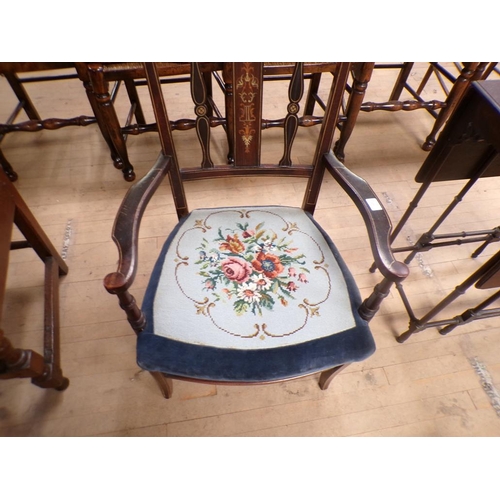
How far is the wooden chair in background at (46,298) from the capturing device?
0.92 metres

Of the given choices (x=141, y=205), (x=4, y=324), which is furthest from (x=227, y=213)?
(x=4, y=324)

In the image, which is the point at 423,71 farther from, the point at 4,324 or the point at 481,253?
the point at 4,324

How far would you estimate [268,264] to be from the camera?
0.97 meters

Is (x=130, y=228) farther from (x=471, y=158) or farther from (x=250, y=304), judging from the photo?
(x=471, y=158)

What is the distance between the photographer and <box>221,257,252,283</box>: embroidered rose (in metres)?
0.95

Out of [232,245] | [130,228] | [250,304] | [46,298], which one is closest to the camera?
[130,228]

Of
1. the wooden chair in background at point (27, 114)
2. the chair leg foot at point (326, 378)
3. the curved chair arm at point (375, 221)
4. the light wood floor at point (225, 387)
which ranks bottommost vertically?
the light wood floor at point (225, 387)

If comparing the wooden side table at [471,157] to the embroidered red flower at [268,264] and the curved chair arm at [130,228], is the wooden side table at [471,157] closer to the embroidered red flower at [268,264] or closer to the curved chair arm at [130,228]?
the embroidered red flower at [268,264]

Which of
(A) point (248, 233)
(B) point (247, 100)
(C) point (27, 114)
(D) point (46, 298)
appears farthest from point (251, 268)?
(C) point (27, 114)

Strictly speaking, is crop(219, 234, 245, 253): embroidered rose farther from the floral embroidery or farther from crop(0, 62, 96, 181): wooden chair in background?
crop(0, 62, 96, 181): wooden chair in background

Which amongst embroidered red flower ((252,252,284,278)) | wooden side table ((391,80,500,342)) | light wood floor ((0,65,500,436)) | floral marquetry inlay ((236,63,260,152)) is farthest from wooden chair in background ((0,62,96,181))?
wooden side table ((391,80,500,342))

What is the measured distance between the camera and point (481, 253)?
163cm

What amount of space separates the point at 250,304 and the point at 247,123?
51 cm

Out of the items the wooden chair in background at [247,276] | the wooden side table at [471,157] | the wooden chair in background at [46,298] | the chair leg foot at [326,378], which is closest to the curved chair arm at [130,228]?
the wooden chair in background at [247,276]
